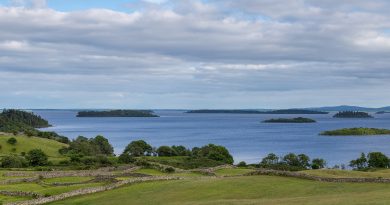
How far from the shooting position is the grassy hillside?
373 ft

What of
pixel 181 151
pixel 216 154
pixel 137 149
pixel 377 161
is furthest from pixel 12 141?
pixel 377 161

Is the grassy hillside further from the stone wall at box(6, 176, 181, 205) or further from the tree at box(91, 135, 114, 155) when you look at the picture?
the stone wall at box(6, 176, 181, 205)

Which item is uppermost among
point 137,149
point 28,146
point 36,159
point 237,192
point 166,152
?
point 28,146

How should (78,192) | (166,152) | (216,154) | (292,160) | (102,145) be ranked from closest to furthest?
(78,192), (292,160), (216,154), (166,152), (102,145)

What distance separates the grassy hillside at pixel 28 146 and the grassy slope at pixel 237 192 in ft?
229

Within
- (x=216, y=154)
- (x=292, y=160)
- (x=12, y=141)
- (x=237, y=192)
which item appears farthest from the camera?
(x=216, y=154)

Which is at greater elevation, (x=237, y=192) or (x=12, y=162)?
(x=237, y=192)

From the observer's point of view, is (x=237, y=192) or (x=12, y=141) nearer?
(x=237, y=192)

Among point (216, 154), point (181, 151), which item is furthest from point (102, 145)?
point (216, 154)

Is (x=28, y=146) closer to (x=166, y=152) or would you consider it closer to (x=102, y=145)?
(x=102, y=145)

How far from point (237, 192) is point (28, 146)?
84226 mm

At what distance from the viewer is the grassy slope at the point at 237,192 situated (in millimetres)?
37094

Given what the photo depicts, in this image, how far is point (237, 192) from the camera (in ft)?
138

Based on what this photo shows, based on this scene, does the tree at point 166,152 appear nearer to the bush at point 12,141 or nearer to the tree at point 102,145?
the tree at point 102,145
